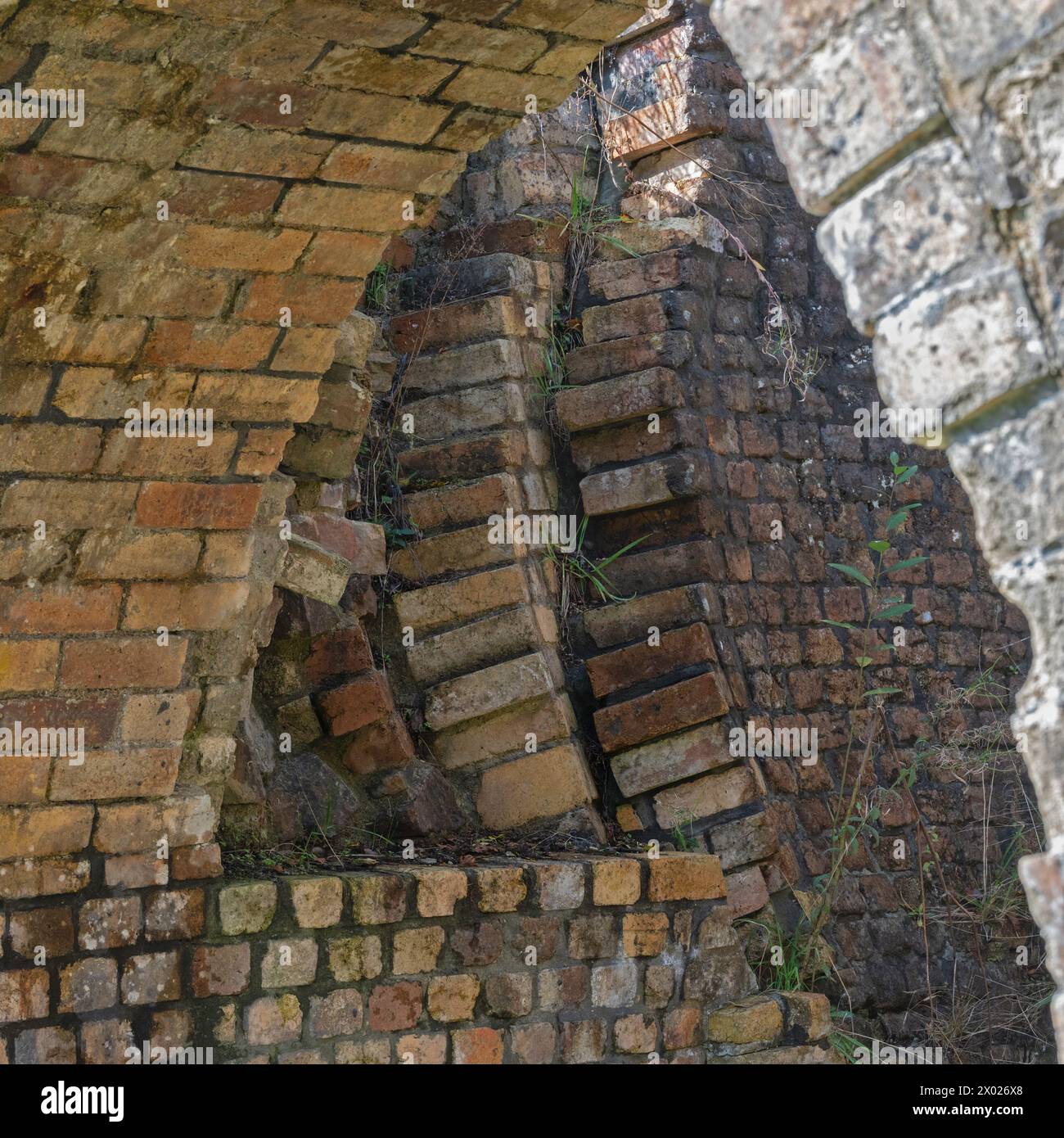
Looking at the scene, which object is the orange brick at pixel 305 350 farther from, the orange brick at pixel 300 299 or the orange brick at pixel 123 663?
the orange brick at pixel 123 663

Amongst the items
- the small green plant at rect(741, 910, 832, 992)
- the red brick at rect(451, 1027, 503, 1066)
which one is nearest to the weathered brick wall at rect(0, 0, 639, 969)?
the red brick at rect(451, 1027, 503, 1066)

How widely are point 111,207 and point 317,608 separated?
136cm

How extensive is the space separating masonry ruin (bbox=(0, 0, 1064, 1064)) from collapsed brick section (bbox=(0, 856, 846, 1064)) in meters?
0.01

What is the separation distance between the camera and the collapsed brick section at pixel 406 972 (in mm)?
3021

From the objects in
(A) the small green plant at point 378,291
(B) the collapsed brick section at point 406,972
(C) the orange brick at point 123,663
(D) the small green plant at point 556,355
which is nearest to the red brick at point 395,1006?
(B) the collapsed brick section at point 406,972

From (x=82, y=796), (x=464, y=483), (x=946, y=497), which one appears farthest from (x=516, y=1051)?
→ (x=946, y=497)

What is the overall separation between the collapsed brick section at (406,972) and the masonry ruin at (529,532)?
12 millimetres

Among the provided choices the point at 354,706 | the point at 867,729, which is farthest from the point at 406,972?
the point at 867,729

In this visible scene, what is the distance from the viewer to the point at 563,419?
425 cm

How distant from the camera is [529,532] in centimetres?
405

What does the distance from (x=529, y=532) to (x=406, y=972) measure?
1323 mm

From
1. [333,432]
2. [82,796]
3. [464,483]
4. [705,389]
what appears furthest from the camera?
[705,389]

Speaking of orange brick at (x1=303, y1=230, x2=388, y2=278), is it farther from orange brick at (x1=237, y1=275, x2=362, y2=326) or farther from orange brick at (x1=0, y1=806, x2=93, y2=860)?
orange brick at (x1=0, y1=806, x2=93, y2=860)

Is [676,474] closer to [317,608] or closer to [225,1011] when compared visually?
[317,608]
